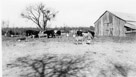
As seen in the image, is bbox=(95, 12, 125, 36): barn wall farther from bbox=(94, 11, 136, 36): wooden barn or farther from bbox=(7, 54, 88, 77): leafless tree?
bbox=(7, 54, 88, 77): leafless tree

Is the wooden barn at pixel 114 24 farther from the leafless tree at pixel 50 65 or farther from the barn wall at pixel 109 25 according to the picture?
the leafless tree at pixel 50 65

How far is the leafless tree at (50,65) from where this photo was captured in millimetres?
4648

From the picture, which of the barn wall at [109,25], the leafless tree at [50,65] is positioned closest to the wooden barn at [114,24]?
the barn wall at [109,25]

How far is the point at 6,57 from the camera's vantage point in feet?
19.7

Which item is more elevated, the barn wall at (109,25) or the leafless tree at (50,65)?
the barn wall at (109,25)

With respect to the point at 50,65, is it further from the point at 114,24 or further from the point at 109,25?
the point at 109,25

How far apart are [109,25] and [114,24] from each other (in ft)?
3.08

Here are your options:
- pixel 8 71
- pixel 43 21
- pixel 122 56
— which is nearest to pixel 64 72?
pixel 8 71

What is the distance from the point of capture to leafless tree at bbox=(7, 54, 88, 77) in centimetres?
465

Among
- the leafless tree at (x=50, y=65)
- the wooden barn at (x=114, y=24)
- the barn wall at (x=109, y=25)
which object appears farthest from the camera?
the barn wall at (x=109, y=25)

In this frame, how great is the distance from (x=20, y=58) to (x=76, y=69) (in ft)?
8.18

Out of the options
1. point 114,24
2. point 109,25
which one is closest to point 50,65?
point 114,24

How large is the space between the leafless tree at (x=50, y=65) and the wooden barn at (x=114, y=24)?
16.0 metres

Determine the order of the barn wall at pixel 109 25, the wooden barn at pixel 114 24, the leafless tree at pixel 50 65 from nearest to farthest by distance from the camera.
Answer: the leafless tree at pixel 50 65 → the wooden barn at pixel 114 24 → the barn wall at pixel 109 25
